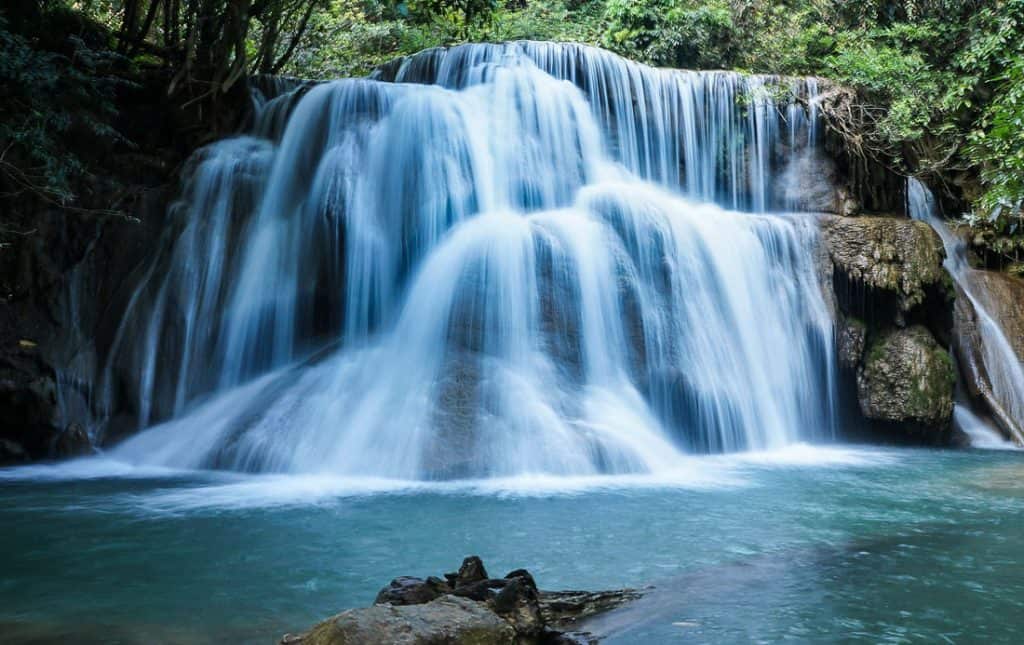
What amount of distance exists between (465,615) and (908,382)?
961cm

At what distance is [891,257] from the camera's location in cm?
1152

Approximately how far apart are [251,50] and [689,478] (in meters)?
13.9

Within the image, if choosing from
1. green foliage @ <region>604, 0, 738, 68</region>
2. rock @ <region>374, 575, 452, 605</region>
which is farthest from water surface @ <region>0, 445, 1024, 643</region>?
green foliage @ <region>604, 0, 738, 68</region>

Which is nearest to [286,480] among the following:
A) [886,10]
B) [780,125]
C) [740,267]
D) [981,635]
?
[981,635]

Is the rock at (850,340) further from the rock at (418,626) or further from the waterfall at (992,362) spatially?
the rock at (418,626)

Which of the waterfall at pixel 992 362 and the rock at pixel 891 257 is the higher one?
the rock at pixel 891 257

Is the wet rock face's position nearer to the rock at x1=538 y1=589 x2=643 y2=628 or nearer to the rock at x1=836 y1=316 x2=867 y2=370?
the rock at x1=836 y1=316 x2=867 y2=370

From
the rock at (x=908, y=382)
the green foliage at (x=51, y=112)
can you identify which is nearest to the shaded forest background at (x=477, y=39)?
the green foliage at (x=51, y=112)

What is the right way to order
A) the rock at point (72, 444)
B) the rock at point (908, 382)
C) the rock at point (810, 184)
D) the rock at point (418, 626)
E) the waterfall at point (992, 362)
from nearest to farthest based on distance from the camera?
the rock at point (418, 626) → the rock at point (72, 444) → the rock at point (908, 382) → the waterfall at point (992, 362) → the rock at point (810, 184)

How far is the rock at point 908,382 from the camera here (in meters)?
11.0

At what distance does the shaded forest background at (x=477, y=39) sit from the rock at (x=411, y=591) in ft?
20.5

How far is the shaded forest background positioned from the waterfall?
71cm

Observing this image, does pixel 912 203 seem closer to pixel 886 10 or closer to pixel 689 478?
pixel 886 10

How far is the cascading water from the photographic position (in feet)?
27.3
